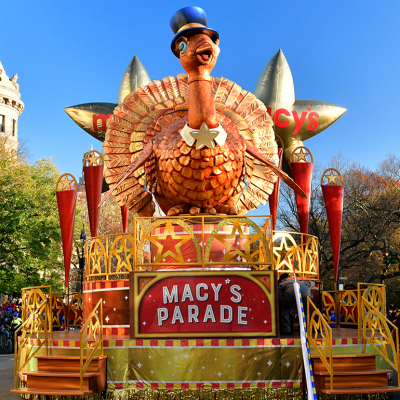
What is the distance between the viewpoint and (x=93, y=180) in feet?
36.5

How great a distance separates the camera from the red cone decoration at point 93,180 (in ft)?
36.4

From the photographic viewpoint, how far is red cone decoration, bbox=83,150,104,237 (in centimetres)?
1110

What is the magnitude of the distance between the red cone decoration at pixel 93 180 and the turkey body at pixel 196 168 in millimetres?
2098

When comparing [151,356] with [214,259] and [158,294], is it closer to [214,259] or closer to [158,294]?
[158,294]

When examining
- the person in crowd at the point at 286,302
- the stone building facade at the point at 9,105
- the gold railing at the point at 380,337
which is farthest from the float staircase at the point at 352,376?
the stone building facade at the point at 9,105

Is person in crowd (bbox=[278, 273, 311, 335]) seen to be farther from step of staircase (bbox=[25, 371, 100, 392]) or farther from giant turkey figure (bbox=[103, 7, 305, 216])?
step of staircase (bbox=[25, 371, 100, 392])

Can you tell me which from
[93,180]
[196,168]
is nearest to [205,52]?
[196,168]

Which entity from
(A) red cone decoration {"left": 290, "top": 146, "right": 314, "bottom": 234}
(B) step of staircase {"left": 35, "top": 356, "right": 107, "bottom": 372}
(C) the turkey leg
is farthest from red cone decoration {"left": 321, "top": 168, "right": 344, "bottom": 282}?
(B) step of staircase {"left": 35, "top": 356, "right": 107, "bottom": 372}

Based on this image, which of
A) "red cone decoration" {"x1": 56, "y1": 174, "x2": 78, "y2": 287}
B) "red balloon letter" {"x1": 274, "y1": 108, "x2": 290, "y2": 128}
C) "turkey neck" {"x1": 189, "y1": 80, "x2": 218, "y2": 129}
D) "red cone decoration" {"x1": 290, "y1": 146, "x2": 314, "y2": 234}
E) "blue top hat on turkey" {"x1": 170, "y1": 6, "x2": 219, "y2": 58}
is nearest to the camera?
"blue top hat on turkey" {"x1": 170, "y1": 6, "x2": 219, "y2": 58}

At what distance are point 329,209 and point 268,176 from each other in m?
1.88

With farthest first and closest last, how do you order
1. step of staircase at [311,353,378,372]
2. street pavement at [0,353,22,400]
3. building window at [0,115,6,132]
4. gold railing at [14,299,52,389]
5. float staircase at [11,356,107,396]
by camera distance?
building window at [0,115,6,132], street pavement at [0,353,22,400], gold railing at [14,299,52,389], step of staircase at [311,353,378,372], float staircase at [11,356,107,396]

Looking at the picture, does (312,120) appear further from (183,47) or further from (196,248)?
(196,248)

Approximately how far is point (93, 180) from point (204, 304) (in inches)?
206

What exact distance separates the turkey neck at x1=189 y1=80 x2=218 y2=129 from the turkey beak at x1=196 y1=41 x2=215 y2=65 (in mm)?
324
